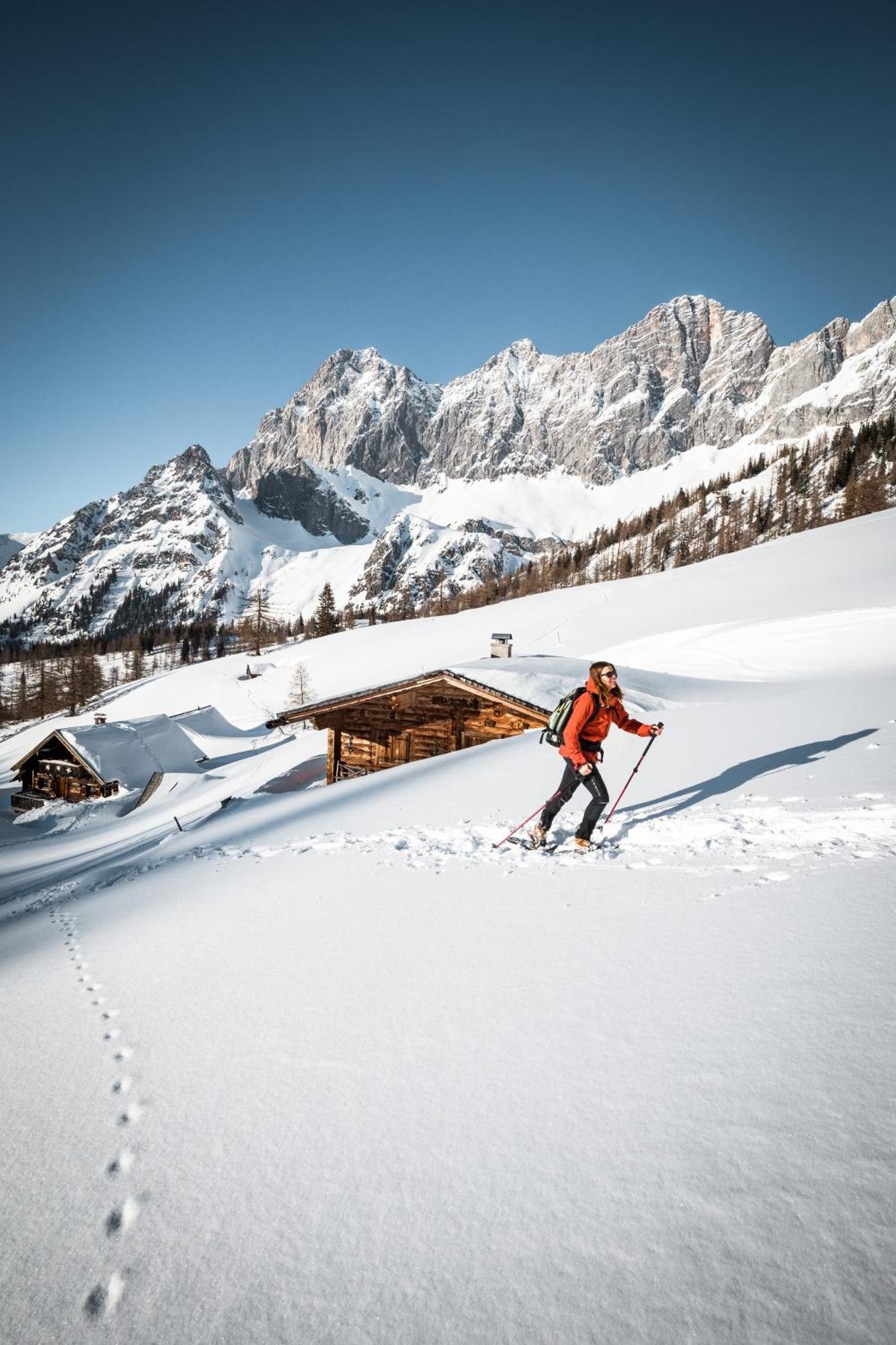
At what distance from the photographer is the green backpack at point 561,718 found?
251 inches

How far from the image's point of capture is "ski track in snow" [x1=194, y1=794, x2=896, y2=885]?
487 centimetres

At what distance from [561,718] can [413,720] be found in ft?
37.1

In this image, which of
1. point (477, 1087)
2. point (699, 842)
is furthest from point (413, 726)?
point (477, 1087)

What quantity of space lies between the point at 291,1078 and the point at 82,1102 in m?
1.08

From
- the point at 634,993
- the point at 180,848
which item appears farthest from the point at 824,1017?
the point at 180,848

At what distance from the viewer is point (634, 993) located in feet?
10.6

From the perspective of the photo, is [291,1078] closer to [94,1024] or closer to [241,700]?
[94,1024]

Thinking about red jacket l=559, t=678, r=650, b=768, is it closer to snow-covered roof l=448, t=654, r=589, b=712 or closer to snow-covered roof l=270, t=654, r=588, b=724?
snow-covered roof l=270, t=654, r=588, b=724

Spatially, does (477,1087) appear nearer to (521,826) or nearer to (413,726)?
(521,826)

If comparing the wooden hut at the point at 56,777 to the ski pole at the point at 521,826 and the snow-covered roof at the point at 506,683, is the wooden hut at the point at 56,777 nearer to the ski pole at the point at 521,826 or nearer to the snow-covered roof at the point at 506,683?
the snow-covered roof at the point at 506,683

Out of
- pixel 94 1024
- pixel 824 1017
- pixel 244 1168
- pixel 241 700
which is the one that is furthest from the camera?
pixel 241 700

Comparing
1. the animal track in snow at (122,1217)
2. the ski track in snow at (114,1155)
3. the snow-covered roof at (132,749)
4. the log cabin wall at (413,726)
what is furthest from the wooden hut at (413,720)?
the snow-covered roof at (132,749)

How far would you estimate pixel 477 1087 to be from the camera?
8.61ft

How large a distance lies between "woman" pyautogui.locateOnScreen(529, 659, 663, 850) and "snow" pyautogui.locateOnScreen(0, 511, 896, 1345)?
363 mm
